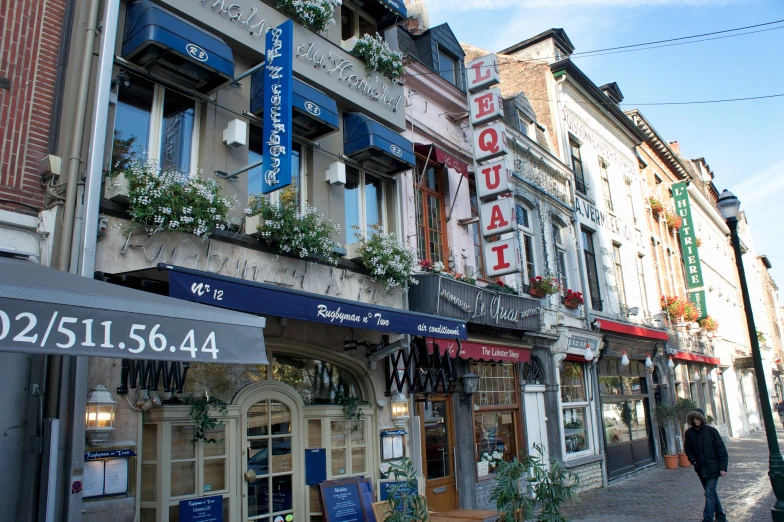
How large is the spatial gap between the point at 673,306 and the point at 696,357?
2.25 meters

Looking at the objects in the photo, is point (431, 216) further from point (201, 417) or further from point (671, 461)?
point (671, 461)

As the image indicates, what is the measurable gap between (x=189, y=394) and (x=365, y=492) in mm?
2915

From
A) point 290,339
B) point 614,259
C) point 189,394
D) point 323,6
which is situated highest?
point 323,6

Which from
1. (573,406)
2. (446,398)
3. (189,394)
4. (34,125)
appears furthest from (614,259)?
(34,125)

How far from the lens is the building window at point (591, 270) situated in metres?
16.9

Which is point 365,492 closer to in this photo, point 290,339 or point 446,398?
point 290,339

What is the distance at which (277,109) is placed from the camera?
711 cm

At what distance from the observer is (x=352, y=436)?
8.84m

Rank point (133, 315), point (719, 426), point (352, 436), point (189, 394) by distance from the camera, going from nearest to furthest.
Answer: point (133, 315) → point (189, 394) → point (352, 436) → point (719, 426)

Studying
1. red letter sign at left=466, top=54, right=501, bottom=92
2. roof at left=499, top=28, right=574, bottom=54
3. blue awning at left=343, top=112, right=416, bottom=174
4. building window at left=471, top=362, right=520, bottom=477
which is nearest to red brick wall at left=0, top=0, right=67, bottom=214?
blue awning at left=343, top=112, right=416, bottom=174

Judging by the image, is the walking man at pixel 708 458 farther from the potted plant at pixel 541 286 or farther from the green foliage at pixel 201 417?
the green foliage at pixel 201 417

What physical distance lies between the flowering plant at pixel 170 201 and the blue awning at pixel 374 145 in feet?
9.97

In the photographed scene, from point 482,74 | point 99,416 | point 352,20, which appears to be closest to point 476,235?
point 482,74

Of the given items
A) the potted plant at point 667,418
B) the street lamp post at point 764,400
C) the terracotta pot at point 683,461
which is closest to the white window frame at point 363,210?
the street lamp post at point 764,400
